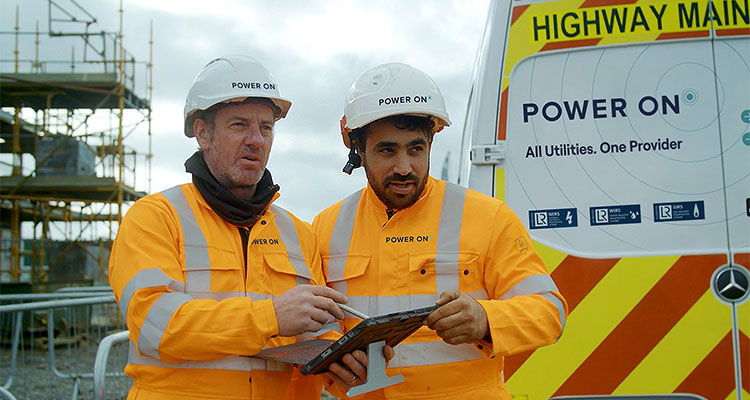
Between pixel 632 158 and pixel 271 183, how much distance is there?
155cm

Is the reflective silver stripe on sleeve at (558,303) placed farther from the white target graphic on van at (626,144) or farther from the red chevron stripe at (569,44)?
the red chevron stripe at (569,44)

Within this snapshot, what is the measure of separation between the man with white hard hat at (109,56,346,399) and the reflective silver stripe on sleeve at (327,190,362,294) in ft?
0.25

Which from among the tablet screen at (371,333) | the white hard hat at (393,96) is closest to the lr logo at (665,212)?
the white hard hat at (393,96)

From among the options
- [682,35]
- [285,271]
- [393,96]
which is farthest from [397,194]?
[682,35]

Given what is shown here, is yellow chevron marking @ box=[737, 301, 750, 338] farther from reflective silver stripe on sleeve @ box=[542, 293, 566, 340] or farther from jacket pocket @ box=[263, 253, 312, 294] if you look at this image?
jacket pocket @ box=[263, 253, 312, 294]

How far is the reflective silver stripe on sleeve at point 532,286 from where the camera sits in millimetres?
2320

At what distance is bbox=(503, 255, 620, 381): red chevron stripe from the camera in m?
2.71

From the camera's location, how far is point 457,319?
6.84 ft

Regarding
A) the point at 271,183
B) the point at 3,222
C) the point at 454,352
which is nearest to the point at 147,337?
the point at 271,183

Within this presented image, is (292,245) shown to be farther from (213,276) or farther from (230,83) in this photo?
(230,83)

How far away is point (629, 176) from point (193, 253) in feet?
5.98

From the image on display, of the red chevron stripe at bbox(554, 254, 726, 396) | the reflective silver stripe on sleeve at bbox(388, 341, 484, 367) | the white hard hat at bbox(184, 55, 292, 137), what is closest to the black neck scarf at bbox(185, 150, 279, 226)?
the white hard hat at bbox(184, 55, 292, 137)

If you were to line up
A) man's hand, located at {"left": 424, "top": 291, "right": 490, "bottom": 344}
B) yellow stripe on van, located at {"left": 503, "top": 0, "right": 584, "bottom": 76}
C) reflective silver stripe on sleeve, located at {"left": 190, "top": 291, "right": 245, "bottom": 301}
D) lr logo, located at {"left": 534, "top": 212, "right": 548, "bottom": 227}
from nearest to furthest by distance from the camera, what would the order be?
man's hand, located at {"left": 424, "top": 291, "right": 490, "bottom": 344}
reflective silver stripe on sleeve, located at {"left": 190, "top": 291, "right": 245, "bottom": 301}
lr logo, located at {"left": 534, "top": 212, "right": 548, "bottom": 227}
yellow stripe on van, located at {"left": 503, "top": 0, "right": 584, "bottom": 76}

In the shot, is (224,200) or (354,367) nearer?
(354,367)
